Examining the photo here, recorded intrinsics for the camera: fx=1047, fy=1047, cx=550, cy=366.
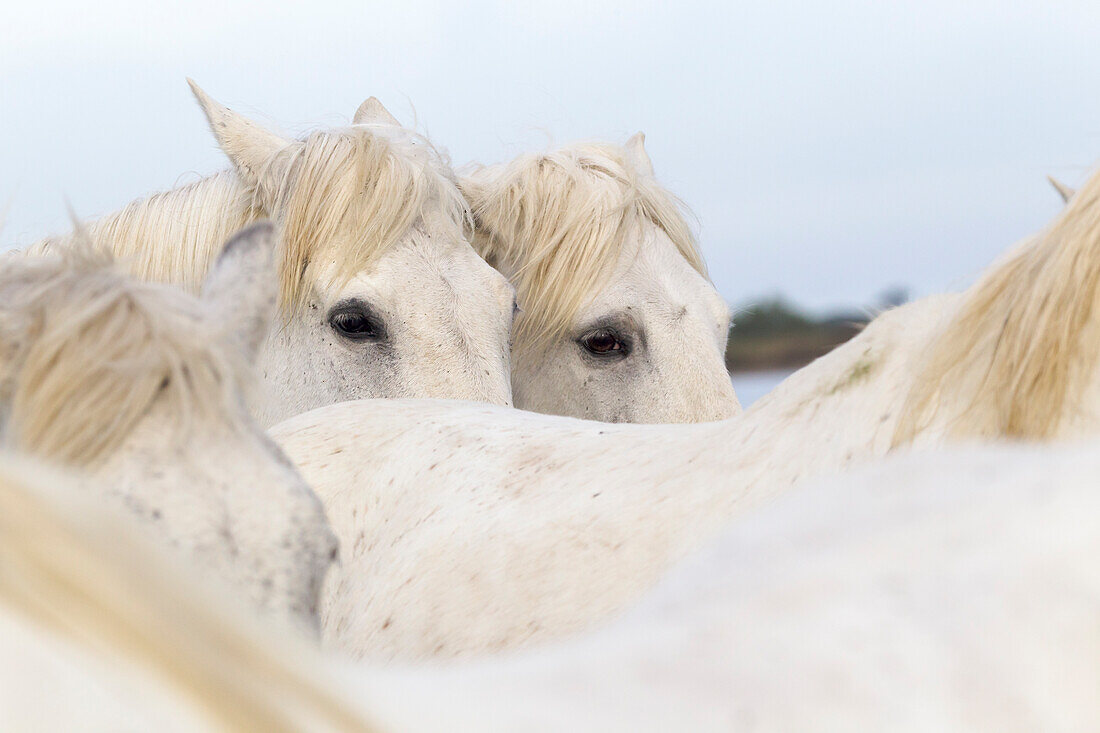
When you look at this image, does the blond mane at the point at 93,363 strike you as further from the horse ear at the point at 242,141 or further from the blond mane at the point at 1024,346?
the horse ear at the point at 242,141

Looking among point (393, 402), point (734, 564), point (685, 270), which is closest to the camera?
point (734, 564)

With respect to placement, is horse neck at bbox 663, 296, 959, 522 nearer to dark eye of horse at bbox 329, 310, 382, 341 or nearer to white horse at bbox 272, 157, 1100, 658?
white horse at bbox 272, 157, 1100, 658

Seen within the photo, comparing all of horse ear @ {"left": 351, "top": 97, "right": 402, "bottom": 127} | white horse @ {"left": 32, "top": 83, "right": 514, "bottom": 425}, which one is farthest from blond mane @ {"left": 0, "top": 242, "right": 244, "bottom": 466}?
horse ear @ {"left": 351, "top": 97, "right": 402, "bottom": 127}

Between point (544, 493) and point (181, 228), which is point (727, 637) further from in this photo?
point (181, 228)

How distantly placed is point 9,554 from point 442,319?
2536 mm

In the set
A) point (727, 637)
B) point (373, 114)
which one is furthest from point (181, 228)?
point (727, 637)

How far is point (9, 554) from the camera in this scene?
0.55 metres

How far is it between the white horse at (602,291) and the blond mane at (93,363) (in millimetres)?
2214

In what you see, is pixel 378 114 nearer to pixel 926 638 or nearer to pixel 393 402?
pixel 393 402

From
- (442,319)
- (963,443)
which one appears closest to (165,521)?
(963,443)

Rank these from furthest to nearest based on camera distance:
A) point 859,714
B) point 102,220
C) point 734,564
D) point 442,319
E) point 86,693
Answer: point 102,220 < point 442,319 < point 734,564 < point 859,714 < point 86,693

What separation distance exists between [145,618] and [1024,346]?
1192mm

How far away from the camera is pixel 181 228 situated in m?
3.29

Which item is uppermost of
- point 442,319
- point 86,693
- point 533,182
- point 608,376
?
point 86,693
